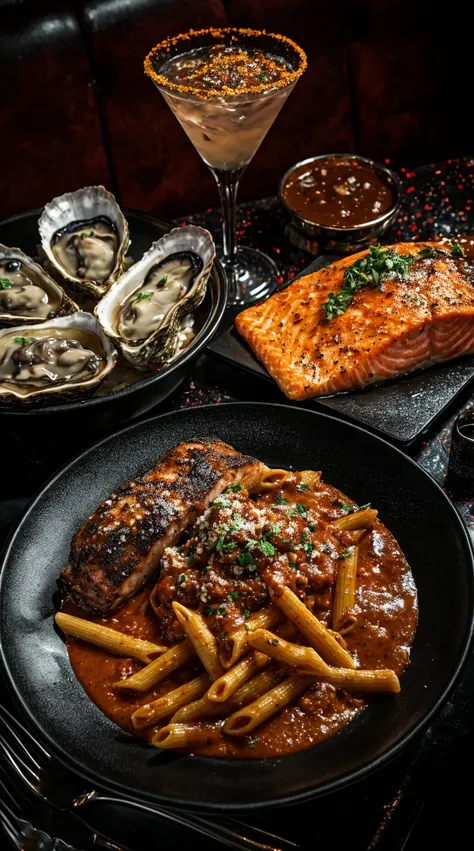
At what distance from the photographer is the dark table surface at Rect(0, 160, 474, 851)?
185 centimetres

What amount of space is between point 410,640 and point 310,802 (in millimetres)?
463

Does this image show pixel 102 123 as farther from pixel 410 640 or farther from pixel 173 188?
pixel 410 640

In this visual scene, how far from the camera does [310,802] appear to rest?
1.87 m

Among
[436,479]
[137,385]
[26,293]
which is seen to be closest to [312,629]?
[436,479]

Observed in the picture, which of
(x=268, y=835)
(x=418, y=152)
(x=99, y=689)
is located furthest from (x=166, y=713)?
(x=418, y=152)

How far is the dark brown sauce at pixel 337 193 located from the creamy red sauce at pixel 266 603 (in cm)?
154

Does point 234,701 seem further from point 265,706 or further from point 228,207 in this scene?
point 228,207

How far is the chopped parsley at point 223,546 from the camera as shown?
83.0 inches

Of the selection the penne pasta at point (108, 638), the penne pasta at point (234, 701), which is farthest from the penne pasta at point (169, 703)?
the penne pasta at point (108, 638)

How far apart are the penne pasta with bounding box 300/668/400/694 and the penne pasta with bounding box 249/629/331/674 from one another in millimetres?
20

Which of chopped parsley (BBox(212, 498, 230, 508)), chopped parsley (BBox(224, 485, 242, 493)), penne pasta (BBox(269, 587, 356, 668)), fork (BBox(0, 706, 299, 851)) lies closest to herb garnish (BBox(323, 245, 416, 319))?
chopped parsley (BBox(224, 485, 242, 493))

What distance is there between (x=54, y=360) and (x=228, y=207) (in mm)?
1044

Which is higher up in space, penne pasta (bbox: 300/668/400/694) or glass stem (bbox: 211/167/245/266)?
glass stem (bbox: 211/167/245/266)

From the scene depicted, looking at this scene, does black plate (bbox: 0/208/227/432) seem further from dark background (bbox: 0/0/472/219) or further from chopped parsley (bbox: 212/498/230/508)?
dark background (bbox: 0/0/472/219)
